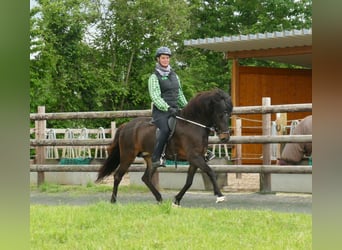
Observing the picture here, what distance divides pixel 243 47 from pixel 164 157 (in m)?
5.95

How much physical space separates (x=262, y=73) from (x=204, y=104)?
23.7 ft

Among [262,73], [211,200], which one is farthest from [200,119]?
[262,73]

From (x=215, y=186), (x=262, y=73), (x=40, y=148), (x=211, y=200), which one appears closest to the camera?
(x=215, y=186)

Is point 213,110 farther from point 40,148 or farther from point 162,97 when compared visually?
point 40,148

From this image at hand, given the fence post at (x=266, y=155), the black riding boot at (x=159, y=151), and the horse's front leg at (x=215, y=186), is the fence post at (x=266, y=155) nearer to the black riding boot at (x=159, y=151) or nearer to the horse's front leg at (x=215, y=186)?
the horse's front leg at (x=215, y=186)

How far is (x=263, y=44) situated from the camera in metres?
12.4

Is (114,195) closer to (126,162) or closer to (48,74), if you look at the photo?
(126,162)

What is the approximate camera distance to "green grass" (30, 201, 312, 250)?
418cm

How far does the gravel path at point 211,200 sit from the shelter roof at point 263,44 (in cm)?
378

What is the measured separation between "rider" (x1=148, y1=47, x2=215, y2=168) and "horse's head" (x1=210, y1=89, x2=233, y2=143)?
0.42m

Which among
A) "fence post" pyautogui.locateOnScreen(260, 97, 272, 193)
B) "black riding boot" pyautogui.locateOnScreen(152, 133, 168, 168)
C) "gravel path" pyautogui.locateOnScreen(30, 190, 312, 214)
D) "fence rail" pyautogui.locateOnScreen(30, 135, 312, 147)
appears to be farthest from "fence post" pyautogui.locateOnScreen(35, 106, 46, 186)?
"fence post" pyautogui.locateOnScreen(260, 97, 272, 193)

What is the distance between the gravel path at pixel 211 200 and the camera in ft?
23.0

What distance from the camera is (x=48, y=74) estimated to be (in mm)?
18359
